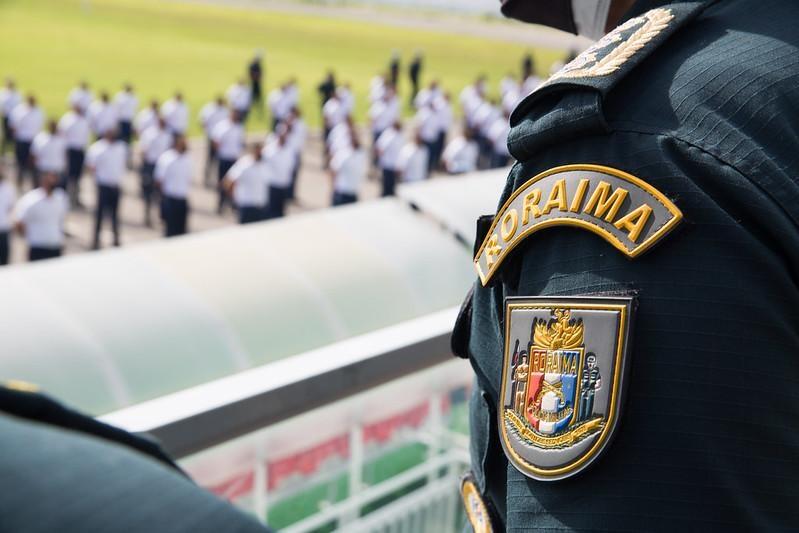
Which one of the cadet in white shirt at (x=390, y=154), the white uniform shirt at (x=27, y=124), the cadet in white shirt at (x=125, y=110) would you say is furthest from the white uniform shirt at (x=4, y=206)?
the cadet in white shirt at (x=125, y=110)

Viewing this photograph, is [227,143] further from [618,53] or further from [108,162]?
[618,53]

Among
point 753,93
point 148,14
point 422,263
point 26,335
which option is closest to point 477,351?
point 753,93

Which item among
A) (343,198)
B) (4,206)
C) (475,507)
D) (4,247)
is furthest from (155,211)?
(475,507)

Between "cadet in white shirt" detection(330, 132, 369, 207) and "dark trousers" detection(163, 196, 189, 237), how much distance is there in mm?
2148

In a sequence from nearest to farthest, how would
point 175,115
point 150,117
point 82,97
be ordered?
point 150,117 → point 175,115 → point 82,97

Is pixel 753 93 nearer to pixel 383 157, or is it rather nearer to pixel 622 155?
pixel 622 155

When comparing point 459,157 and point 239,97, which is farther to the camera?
→ point 239,97

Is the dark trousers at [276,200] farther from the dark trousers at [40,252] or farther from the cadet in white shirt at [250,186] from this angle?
the dark trousers at [40,252]

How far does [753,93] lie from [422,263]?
313cm

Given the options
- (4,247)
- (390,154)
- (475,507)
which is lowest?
(4,247)

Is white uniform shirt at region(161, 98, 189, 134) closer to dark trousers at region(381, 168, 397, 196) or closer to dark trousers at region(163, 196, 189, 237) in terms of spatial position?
dark trousers at region(381, 168, 397, 196)

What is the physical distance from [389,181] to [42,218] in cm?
732

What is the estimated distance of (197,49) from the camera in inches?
1379

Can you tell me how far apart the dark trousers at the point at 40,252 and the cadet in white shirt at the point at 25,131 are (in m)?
6.53
